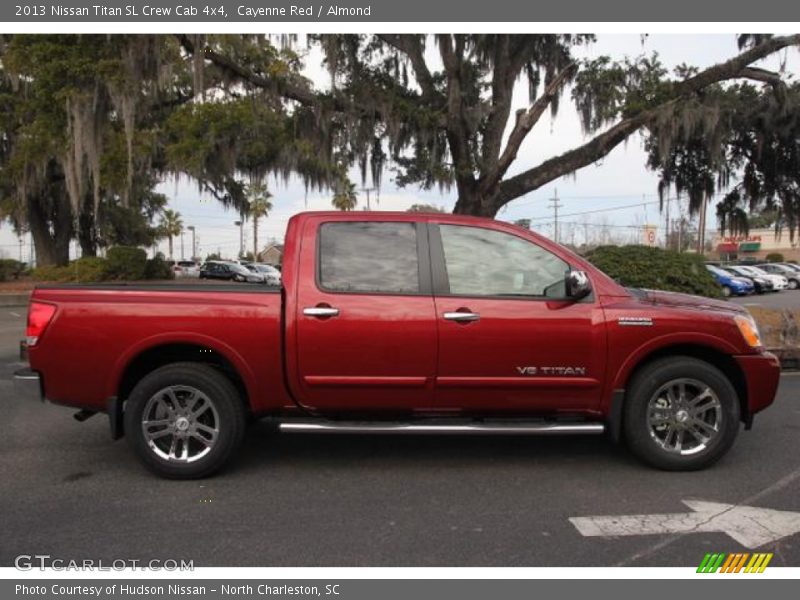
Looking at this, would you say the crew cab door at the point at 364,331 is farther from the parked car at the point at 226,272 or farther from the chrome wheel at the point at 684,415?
the parked car at the point at 226,272

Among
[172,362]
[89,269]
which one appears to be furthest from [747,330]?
[89,269]

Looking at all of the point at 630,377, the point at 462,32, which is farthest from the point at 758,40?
the point at 630,377

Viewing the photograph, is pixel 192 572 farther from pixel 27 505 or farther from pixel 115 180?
pixel 115 180

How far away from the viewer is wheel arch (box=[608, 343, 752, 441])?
4.70 metres

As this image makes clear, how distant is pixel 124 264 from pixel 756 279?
28942 millimetres

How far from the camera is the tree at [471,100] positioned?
1348cm

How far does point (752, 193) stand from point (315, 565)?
16925 millimetres

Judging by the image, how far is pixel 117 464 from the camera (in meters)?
5.03

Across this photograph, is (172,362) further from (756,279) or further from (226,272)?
(226,272)

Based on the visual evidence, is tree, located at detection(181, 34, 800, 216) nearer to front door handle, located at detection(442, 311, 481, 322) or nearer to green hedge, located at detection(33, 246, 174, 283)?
front door handle, located at detection(442, 311, 481, 322)

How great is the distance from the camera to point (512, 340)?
4.59 metres

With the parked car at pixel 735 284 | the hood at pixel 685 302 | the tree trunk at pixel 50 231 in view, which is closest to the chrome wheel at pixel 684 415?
the hood at pixel 685 302

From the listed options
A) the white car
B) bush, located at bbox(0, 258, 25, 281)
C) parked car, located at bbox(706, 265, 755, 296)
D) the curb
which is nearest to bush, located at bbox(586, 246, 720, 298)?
the curb

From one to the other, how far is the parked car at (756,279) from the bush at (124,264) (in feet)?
89.9
